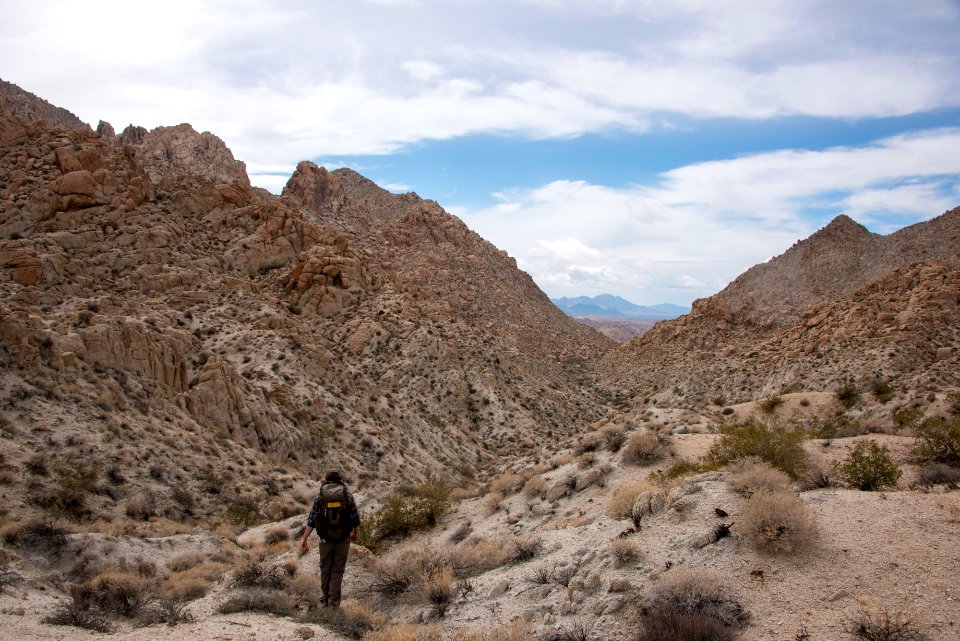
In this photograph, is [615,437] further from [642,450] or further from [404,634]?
[404,634]

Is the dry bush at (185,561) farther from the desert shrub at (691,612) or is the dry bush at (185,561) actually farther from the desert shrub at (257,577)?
the desert shrub at (691,612)

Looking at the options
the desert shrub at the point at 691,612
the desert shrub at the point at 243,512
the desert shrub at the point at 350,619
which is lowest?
the desert shrub at the point at 243,512

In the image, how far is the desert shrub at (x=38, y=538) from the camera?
9.55 metres

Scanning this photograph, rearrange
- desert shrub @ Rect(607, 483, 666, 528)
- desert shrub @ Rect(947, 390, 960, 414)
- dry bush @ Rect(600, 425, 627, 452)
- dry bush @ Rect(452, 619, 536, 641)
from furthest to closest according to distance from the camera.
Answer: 1. desert shrub @ Rect(947, 390, 960, 414)
2. dry bush @ Rect(600, 425, 627, 452)
3. desert shrub @ Rect(607, 483, 666, 528)
4. dry bush @ Rect(452, 619, 536, 641)

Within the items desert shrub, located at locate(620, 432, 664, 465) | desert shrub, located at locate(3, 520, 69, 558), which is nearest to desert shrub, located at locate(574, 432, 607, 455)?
desert shrub, located at locate(620, 432, 664, 465)

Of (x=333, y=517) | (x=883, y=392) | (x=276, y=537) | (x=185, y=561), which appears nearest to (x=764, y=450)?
(x=333, y=517)

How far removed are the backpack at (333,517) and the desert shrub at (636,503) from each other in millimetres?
4577

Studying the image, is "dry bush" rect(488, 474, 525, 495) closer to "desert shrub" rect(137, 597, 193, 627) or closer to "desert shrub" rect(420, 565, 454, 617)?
"desert shrub" rect(420, 565, 454, 617)

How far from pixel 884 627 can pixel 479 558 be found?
19.6ft

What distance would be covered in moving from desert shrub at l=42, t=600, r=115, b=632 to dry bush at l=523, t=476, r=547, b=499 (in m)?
8.87

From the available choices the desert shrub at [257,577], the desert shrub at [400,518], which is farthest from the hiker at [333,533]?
the desert shrub at [400,518]

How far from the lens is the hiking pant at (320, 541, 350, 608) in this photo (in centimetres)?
870

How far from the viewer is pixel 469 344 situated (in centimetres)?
3919

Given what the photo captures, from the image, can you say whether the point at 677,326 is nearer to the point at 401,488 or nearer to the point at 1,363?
the point at 401,488
